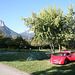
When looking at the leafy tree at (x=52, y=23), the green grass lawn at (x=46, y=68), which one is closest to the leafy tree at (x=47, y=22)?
the leafy tree at (x=52, y=23)

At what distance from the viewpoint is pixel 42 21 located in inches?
547

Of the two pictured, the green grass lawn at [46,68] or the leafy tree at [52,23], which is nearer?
the green grass lawn at [46,68]

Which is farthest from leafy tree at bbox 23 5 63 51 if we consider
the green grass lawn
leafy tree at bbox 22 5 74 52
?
the green grass lawn

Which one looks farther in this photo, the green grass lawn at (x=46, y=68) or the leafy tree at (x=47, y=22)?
the leafy tree at (x=47, y=22)

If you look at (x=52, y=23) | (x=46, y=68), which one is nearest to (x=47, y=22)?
(x=52, y=23)

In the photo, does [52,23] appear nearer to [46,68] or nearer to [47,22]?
[47,22]

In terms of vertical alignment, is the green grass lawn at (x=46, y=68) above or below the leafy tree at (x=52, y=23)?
below

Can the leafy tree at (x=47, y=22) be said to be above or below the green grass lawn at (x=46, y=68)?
above

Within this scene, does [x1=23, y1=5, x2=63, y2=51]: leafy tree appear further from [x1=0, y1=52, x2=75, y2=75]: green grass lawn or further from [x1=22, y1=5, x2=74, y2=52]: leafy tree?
[x1=0, y1=52, x2=75, y2=75]: green grass lawn

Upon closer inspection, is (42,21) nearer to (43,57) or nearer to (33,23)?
(33,23)

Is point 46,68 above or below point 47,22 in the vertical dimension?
below

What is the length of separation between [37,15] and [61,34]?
4.31 metres

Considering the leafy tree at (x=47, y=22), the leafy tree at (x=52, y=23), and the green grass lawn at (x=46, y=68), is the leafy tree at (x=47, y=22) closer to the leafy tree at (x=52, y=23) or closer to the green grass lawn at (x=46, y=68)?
the leafy tree at (x=52, y=23)

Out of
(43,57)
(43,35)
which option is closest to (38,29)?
(43,35)
